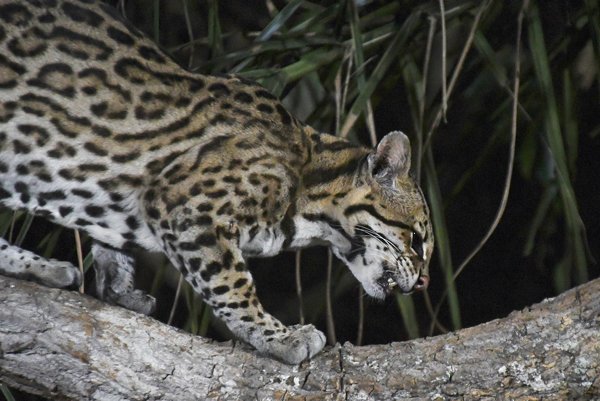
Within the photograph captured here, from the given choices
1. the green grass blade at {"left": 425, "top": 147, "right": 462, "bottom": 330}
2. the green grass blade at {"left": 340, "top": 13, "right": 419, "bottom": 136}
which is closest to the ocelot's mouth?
the green grass blade at {"left": 425, "top": 147, "right": 462, "bottom": 330}

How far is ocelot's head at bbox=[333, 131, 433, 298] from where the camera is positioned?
3.15m

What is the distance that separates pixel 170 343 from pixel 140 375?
11 cm

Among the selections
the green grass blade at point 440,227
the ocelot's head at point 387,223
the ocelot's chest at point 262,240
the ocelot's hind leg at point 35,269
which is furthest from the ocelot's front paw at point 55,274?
the green grass blade at point 440,227

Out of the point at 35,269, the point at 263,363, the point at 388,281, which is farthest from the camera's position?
the point at 388,281

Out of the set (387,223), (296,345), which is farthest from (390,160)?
(296,345)

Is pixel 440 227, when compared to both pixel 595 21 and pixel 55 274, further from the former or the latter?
pixel 55 274

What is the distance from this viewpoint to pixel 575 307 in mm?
2588

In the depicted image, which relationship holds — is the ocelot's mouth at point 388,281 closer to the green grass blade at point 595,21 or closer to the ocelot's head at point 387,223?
the ocelot's head at point 387,223

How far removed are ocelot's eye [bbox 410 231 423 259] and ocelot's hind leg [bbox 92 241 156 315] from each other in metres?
0.75

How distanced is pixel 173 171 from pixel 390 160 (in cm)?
60

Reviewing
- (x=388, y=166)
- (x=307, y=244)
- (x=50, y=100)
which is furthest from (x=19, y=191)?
(x=388, y=166)

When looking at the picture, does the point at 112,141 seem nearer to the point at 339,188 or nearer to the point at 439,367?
the point at 339,188

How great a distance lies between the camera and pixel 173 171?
3006 mm

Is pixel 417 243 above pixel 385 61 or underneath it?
underneath
